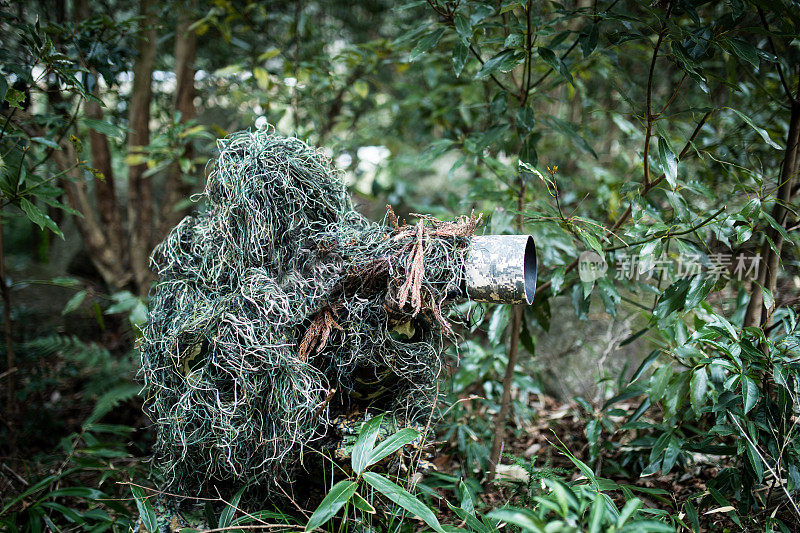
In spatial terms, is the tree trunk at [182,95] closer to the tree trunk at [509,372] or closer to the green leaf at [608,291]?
the tree trunk at [509,372]

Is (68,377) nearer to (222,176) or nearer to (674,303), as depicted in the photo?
(222,176)

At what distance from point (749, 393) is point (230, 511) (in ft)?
4.83

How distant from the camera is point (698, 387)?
147 centimetres

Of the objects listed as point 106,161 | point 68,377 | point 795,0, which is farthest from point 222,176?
point 68,377

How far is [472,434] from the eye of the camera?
1905 millimetres

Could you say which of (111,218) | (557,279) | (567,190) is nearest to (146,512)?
(557,279)

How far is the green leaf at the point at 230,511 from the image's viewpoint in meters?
1.32

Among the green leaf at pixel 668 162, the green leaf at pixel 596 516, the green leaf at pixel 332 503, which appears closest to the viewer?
the green leaf at pixel 596 516

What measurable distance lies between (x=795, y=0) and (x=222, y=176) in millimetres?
1693

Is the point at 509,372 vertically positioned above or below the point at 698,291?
Answer: below

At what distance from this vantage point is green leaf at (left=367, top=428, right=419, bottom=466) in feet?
3.92

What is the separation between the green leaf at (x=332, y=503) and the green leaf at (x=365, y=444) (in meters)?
0.04

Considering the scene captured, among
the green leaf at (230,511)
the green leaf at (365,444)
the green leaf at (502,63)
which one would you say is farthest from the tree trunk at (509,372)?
the green leaf at (230,511)

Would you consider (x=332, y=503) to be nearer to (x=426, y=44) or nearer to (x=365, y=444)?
(x=365, y=444)
